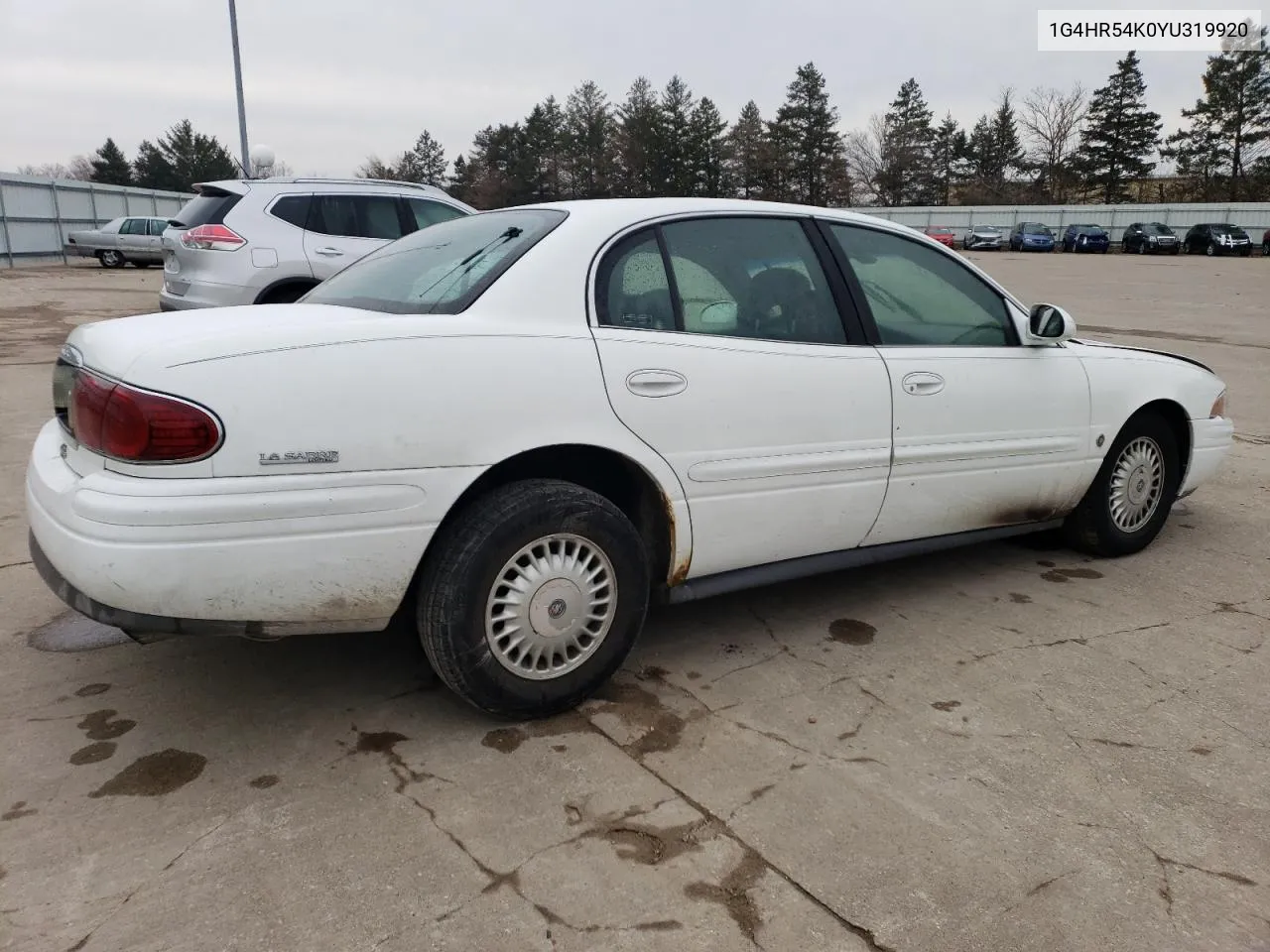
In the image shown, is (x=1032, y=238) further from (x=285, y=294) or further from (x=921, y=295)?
(x=921, y=295)

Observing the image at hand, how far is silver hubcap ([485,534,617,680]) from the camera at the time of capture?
8.88 ft

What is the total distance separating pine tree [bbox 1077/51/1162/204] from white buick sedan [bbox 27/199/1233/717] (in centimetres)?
6441

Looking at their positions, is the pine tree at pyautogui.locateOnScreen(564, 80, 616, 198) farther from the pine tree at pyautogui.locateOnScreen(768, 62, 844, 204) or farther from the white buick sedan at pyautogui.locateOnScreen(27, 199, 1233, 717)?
the white buick sedan at pyautogui.locateOnScreen(27, 199, 1233, 717)

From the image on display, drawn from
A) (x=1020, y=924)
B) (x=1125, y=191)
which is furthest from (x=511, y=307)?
(x=1125, y=191)

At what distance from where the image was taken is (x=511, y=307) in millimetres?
2742

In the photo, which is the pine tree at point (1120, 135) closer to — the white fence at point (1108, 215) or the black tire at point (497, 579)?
the white fence at point (1108, 215)

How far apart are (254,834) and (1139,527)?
13.0 ft

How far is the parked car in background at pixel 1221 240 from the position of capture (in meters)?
36.0

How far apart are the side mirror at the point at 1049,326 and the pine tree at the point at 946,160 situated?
229 feet

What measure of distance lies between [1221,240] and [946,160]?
35.1 metres

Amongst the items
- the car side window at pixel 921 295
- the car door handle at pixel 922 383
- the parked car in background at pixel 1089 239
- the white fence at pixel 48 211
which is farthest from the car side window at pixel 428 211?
the parked car in background at pixel 1089 239

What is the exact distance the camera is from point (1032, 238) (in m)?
41.6

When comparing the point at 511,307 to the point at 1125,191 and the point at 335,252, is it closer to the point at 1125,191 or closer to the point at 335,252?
the point at 335,252

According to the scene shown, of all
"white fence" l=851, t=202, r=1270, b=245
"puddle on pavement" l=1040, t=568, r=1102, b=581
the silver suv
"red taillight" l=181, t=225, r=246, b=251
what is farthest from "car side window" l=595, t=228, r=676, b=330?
"white fence" l=851, t=202, r=1270, b=245
